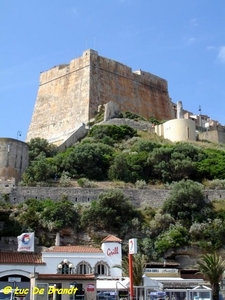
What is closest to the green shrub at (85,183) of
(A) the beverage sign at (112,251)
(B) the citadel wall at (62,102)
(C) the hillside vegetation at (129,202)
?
(C) the hillside vegetation at (129,202)

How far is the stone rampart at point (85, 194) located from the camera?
2001 inches

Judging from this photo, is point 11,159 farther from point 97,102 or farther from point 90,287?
point 90,287

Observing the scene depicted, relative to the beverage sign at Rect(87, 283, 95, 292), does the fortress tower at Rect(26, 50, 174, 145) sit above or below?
above

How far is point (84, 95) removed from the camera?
79.4m

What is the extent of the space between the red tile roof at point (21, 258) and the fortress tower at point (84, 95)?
36856mm

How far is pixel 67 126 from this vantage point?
259 ft

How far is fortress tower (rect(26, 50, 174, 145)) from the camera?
259ft

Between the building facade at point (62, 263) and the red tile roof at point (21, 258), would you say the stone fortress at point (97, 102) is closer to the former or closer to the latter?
the building facade at point (62, 263)

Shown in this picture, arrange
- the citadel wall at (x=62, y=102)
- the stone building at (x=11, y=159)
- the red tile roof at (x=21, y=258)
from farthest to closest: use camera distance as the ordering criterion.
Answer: the citadel wall at (x=62, y=102) < the stone building at (x=11, y=159) < the red tile roof at (x=21, y=258)

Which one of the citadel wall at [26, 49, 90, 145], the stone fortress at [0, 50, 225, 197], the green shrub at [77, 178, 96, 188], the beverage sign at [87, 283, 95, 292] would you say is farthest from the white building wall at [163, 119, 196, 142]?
the beverage sign at [87, 283, 95, 292]

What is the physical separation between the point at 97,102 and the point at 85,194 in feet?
98.9

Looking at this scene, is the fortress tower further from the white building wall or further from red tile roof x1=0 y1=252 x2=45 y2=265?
red tile roof x1=0 y1=252 x2=45 y2=265

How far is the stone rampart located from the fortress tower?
2352 cm

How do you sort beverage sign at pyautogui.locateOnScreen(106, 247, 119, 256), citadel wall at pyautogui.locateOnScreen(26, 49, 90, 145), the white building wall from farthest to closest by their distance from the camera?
1. citadel wall at pyautogui.locateOnScreen(26, 49, 90, 145)
2. the white building wall
3. beverage sign at pyautogui.locateOnScreen(106, 247, 119, 256)
